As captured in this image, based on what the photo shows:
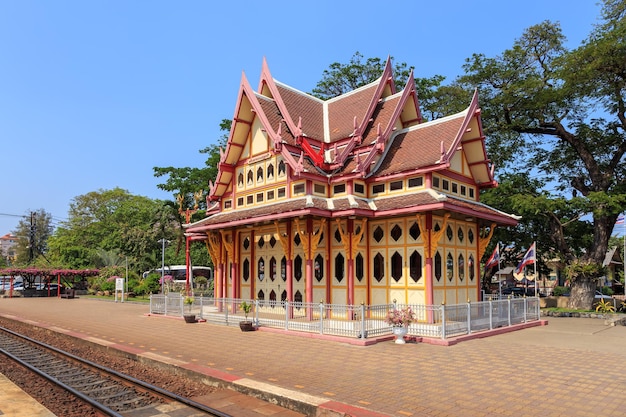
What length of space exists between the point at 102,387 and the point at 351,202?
1074 centimetres

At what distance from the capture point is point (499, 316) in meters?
16.8

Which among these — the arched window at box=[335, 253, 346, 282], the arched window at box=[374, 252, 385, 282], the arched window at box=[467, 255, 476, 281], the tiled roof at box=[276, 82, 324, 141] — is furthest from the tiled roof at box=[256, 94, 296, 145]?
the arched window at box=[467, 255, 476, 281]

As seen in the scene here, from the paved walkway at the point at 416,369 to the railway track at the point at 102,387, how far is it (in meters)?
1.16

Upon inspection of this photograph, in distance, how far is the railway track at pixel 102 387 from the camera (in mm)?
7809

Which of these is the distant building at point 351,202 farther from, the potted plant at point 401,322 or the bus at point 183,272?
the bus at point 183,272

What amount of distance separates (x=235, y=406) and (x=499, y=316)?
12.2 meters

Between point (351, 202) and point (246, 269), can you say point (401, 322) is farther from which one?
point (246, 269)

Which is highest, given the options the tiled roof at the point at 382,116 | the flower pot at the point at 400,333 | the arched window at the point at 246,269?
the tiled roof at the point at 382,116

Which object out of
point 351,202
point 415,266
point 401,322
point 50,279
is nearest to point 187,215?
point 351,202

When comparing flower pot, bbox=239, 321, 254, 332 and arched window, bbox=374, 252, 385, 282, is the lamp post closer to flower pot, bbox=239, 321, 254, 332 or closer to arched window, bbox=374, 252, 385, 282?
flower pot, bbox=239, 321, 254, 332

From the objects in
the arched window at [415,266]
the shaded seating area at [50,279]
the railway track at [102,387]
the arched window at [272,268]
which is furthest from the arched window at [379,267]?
the shaded seating area at [50,279]

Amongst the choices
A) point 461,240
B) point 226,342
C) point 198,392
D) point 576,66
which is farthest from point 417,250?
point 576,66

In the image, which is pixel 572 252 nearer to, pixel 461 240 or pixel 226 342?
pixel 461 240

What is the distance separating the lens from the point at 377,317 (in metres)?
15.5
